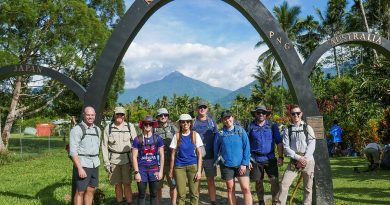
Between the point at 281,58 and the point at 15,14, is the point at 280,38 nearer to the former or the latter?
the point at 281,58

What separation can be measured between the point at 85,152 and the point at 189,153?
1388 millimetres

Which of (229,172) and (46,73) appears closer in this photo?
(229,172)

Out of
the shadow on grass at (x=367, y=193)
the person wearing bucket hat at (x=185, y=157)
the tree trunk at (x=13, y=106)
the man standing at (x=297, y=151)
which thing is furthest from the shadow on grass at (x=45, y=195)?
the tree trunk at (x=13, y=106)

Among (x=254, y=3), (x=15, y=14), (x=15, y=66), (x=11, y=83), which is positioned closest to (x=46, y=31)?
(x=15, y=14)

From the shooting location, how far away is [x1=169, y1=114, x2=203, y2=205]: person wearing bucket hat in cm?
554

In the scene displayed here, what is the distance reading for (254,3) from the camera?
21.2 feet

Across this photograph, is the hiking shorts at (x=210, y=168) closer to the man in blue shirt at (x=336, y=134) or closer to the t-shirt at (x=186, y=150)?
the t-shirt at (x=186, y=150)

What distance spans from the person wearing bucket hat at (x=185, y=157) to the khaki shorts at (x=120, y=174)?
77 centimetres

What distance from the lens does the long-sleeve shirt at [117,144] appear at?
597cm

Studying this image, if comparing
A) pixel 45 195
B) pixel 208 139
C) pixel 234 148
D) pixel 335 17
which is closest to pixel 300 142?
pixel 234 148

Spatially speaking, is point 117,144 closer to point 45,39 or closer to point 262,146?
point 262,146

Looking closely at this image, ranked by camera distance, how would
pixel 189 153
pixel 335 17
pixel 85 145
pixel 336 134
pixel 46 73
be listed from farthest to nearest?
1. pixel 335 17
2. pixel 336 134
3. pixel 46 73
4. pixel 189 153
5. pixel 85 145

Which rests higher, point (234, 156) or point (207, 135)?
point (207, 135)

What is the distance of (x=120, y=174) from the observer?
6039 mm
